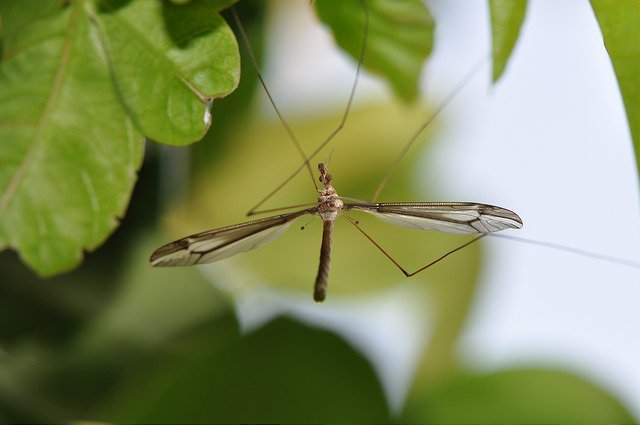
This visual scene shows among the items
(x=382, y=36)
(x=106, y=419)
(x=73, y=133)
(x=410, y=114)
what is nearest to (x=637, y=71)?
(x=382, y=36)

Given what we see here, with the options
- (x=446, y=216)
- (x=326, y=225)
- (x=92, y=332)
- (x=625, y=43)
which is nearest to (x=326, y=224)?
(x=326, y=225)

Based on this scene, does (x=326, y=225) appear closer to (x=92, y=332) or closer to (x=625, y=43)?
(x=92, y=332)

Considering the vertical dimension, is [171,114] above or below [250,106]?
above

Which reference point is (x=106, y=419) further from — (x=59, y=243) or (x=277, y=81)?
(x=277, y=81)

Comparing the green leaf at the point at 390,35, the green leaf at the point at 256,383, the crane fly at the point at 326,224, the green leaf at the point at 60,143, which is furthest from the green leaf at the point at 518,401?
the green leaf at the point at 60,143

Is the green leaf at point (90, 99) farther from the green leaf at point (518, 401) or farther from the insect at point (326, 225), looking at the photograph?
the green leaf at point (518, 401)

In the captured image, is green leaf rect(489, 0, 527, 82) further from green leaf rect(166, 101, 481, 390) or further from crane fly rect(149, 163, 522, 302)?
green leaf rect(166, 101, 481, 390)

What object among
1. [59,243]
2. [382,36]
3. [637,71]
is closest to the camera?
[637,71]
